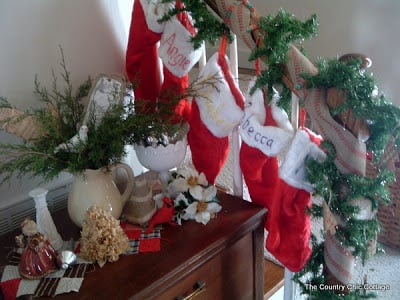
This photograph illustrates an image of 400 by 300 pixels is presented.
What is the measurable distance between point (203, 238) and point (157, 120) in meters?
0.27

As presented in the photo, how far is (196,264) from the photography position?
831 millimetres

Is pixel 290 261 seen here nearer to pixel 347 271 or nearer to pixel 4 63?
pixel 347 271

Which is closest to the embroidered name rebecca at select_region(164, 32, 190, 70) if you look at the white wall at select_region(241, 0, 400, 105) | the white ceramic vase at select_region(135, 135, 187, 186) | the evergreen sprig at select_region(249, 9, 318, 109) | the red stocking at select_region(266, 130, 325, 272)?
the white ceramic vase at select_region(135, 135, 187, 186)

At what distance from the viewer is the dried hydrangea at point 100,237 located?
2.58 feet

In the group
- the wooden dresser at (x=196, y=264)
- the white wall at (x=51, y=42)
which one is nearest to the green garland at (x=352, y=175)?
the wooden dresser at (x=196, y=264)

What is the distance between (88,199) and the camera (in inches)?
34.3

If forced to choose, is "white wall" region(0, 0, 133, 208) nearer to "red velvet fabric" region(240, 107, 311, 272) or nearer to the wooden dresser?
the wooden dresser

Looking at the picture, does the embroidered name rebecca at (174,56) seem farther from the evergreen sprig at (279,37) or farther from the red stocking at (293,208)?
the red stocking at (293,208)

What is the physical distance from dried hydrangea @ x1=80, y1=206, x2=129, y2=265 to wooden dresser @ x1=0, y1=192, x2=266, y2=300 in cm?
2

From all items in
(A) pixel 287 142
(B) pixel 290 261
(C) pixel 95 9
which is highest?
(C) pixel 95 9

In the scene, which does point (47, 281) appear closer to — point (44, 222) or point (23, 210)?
point (44, 222)

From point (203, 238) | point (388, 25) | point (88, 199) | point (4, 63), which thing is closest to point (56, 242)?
point (88, 199)

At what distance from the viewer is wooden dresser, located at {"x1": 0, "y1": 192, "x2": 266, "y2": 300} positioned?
2.48 feet

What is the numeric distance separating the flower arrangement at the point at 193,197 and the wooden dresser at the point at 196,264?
0.06 feet
